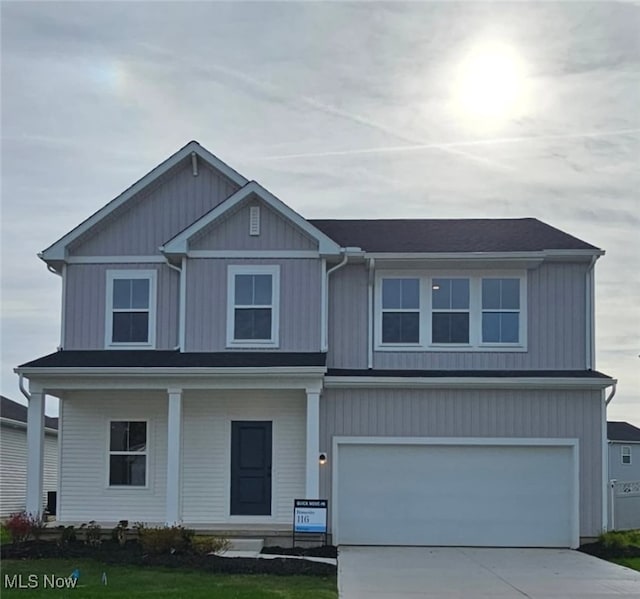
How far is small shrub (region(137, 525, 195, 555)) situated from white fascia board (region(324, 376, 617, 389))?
434cm

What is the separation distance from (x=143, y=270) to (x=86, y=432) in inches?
138

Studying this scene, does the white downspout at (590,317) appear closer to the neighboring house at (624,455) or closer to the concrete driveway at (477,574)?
the concrete driveway at (477,574)

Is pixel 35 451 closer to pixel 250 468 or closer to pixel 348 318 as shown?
pixel 250 468

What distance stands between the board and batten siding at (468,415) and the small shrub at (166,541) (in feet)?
13.0

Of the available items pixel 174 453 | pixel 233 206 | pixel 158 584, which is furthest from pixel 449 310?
pixel 158 584

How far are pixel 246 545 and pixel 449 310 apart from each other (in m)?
6.21

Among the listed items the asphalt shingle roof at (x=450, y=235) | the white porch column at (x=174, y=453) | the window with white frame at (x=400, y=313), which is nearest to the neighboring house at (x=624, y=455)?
the asphalt shingle roof at (x=450, y=235)

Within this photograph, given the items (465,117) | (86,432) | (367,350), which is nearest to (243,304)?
(367,350)

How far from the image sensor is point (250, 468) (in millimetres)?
20516

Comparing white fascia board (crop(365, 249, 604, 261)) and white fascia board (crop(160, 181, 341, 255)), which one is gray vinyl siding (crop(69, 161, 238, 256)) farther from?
white fascia board (crop(365, 249, 604, 261))

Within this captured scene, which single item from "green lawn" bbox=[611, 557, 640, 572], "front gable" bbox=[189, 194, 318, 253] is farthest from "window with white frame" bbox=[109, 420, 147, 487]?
"green lawn" bbox=[611, 557, 640, 572]

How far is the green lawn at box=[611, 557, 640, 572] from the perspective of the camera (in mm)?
17234

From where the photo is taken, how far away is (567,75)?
19.4m

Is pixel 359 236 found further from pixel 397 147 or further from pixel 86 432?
pixel 86 432
